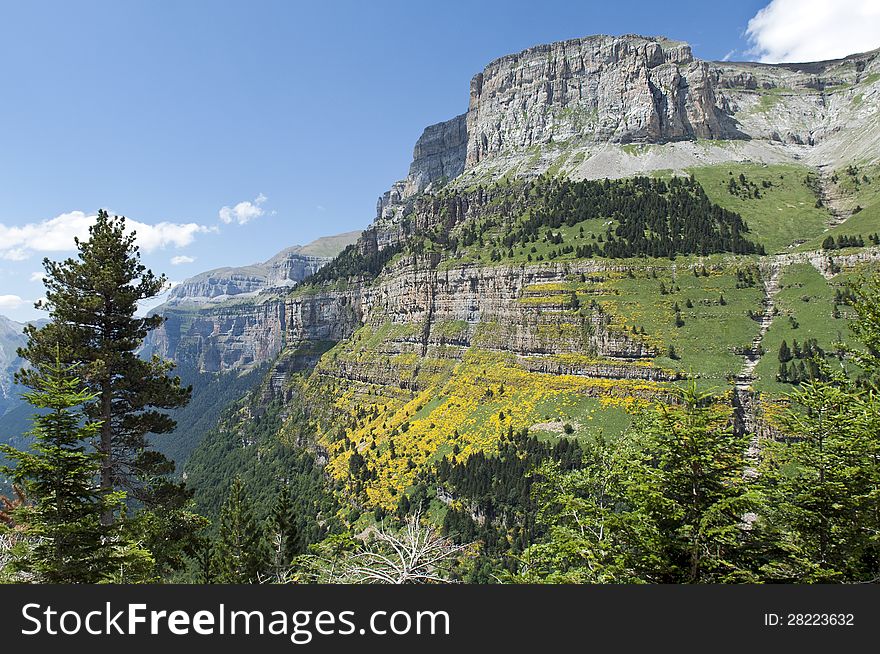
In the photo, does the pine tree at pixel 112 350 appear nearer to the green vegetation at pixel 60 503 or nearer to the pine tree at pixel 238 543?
the green vegetation at pixel 60 503

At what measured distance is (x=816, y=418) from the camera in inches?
586

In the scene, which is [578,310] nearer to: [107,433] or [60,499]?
[107,433]

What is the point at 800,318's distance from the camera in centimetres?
9425

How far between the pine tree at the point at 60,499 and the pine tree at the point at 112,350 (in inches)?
233

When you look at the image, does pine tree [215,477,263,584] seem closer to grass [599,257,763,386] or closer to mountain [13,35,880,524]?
mountain [13,35,880,524]

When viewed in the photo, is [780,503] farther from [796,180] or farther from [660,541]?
[796,180]

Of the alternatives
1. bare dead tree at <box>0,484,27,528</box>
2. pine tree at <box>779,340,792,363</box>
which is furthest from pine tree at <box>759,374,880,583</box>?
pine tree at <box>779,340,792,363</box>

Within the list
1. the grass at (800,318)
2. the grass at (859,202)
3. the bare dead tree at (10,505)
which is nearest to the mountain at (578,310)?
the grass at (800,318)

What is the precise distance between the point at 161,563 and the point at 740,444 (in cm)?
2818

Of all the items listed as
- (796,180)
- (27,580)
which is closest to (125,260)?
(27,580)

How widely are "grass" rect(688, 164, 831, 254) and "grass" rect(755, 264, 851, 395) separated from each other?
20.1m

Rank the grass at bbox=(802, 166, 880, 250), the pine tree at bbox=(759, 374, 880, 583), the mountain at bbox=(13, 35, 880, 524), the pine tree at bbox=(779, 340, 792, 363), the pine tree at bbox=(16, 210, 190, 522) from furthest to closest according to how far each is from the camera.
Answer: the grass at bbox=(802, 166, 880, 250), the mountain at bbox=(13, 35, 880, 524), the pine tree at bbox=(779, 340, 792, 363), the pine tree at bbox=(16, 210, 190, 522), the pine tree at bbox=(759, 374, 880, 583)

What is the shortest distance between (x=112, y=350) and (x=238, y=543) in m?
35.0

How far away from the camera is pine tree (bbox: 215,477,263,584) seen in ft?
148
